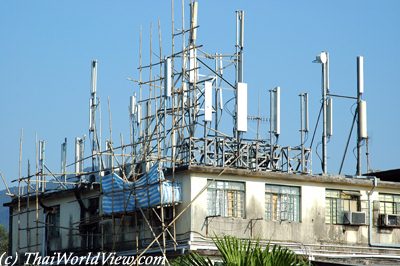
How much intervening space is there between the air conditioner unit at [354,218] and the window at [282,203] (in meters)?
1.72

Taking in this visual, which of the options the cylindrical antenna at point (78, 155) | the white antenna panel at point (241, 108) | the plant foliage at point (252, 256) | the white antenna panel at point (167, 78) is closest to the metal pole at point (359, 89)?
the white antenna panel at point (241, 108)

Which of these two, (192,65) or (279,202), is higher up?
(192,65)

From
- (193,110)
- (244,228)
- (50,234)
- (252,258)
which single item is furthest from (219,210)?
(252,258)

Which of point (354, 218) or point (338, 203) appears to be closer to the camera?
point (354, 218)

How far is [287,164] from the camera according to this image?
109 feet

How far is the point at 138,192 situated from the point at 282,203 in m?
4.37

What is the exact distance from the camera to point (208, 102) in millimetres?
32375

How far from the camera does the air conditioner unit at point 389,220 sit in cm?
3431

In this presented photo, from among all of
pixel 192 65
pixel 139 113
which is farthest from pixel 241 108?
pixel 139 113

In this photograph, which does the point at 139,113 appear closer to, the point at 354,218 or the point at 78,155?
the point at 78,155

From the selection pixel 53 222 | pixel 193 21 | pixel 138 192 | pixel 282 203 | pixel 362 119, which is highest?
pixel 193 21

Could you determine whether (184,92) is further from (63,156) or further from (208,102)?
(63,156)

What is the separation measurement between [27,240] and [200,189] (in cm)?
921

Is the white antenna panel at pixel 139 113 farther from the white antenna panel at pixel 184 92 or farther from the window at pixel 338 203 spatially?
the window at pixel 338 203
